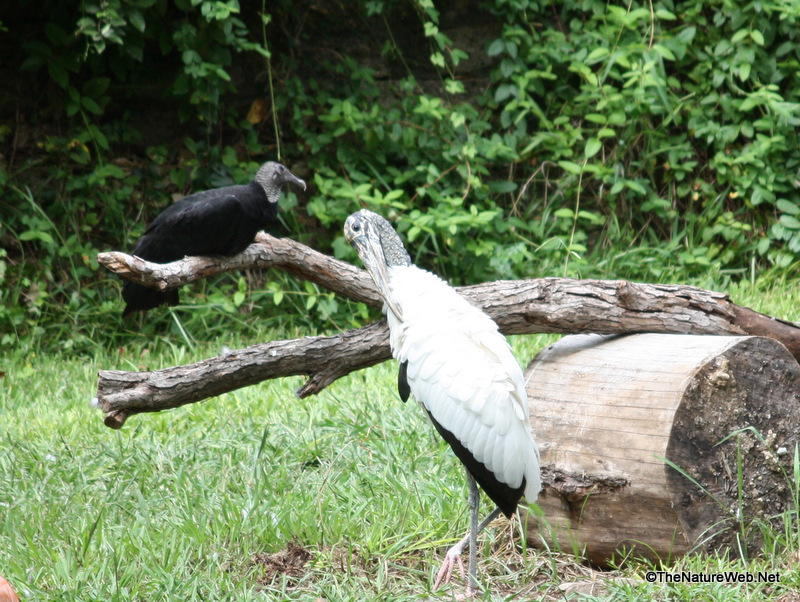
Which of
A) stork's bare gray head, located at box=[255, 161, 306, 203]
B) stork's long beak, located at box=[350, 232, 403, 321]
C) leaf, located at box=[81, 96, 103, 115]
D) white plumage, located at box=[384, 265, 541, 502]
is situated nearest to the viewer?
white plumage, located at box=[384, 265, 541, 502]

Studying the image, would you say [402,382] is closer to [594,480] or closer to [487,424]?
[487,424]

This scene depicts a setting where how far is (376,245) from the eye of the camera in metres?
2.71

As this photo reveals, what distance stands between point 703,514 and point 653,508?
6.1 inches

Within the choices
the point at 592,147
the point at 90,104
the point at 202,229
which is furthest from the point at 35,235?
the point at 592,147

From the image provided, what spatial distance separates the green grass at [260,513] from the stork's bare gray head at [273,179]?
3.47ft

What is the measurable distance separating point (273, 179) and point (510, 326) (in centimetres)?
145

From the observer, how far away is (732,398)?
2.54 m

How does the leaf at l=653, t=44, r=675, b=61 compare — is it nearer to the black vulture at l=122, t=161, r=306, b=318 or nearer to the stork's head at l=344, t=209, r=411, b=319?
the black vulture at l=122, t=161, r=306, b=318

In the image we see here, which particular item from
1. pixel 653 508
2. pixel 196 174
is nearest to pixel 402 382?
pixel 653 508

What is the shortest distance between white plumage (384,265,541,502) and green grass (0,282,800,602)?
43 centimetres

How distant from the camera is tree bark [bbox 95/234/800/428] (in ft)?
9.21

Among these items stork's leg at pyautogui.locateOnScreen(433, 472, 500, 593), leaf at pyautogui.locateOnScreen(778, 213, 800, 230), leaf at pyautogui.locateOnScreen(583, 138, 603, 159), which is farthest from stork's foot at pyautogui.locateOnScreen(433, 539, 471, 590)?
leaf at pyautogui.locateOnScreen(778, 213, 800, 230)

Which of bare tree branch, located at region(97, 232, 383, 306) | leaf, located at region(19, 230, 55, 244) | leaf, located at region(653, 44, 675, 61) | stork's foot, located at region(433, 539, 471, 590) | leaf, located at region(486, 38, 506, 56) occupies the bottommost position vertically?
leaf, located at region(19, 230, 55, 244)

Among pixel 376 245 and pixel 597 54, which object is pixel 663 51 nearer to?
pixel 597 54
